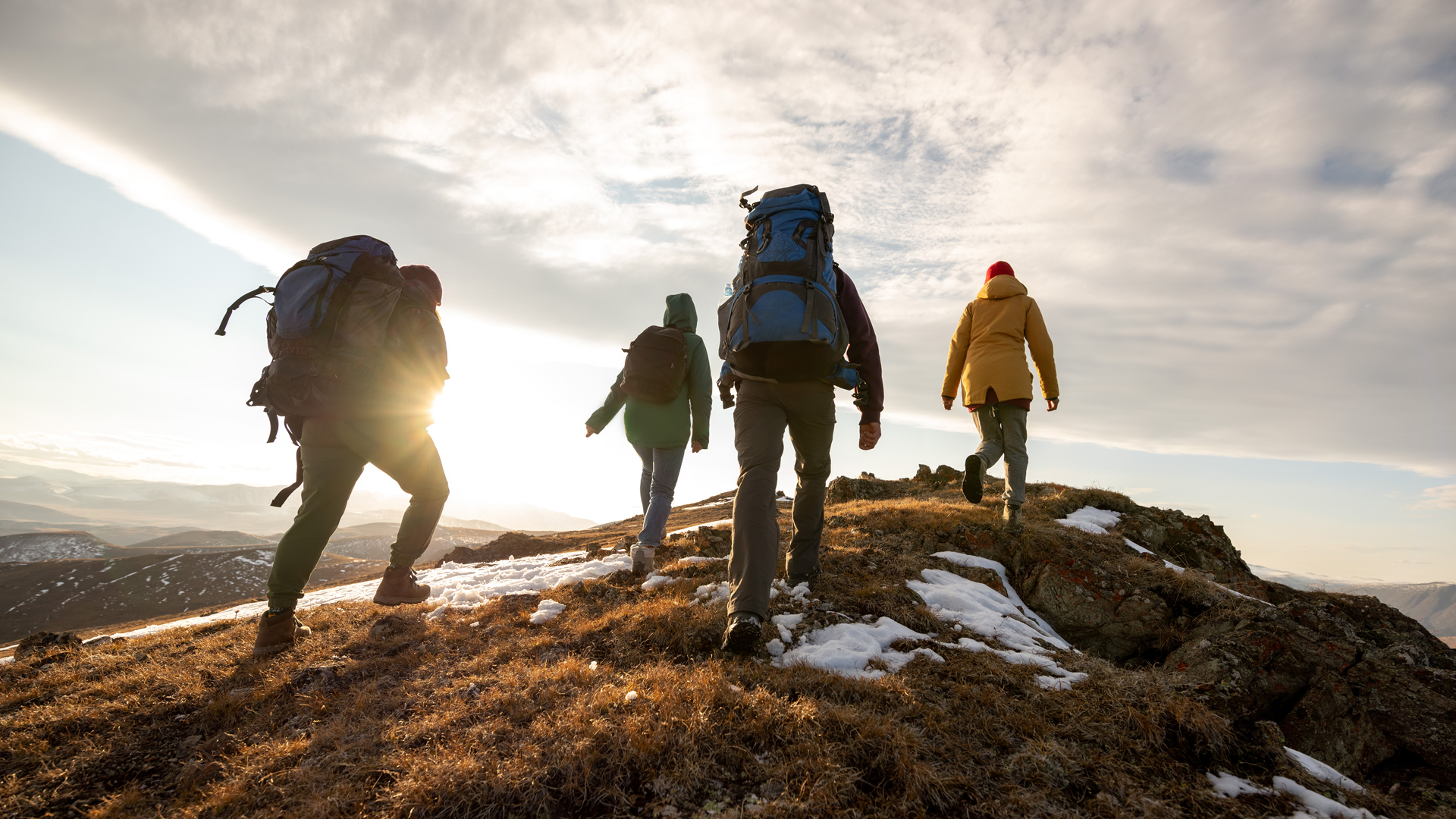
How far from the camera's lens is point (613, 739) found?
8.61 feet

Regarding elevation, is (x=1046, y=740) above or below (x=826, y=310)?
below

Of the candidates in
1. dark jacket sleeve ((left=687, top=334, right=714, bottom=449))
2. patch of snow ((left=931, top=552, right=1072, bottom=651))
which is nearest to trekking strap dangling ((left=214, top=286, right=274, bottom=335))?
dark jacket sleeve ((left=687, top=334, right=714, bottom=449))

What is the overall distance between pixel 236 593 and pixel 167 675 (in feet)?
442

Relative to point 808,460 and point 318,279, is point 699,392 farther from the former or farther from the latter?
point 318,279

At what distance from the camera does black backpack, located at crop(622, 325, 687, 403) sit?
7.09 metres

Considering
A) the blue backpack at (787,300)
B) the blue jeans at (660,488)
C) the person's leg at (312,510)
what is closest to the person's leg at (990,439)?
the blue jeans at (660,488)

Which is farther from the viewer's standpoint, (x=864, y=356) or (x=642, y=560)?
(x=642, y=560)

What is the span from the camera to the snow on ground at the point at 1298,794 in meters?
2.51

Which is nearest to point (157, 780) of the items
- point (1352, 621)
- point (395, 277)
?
point (395, 277)

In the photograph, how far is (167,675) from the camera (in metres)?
4.31

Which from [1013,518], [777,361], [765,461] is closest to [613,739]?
[765,461]

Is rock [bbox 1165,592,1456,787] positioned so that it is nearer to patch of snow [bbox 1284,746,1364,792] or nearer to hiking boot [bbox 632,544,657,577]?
patch of snow [bbox 1284,746,1364,792]

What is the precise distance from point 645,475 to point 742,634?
403 cm

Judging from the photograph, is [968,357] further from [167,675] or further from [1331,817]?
[167,675]
